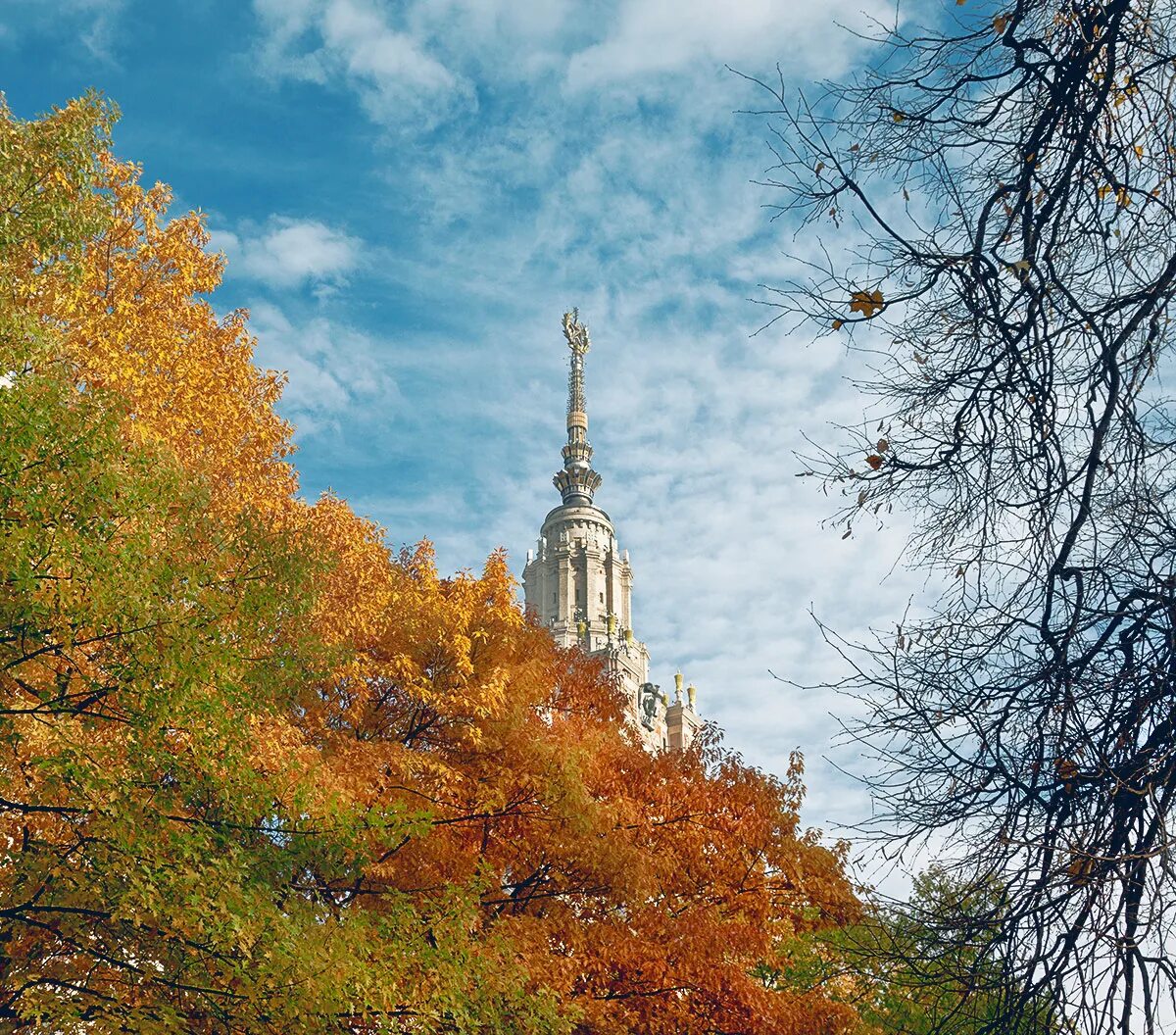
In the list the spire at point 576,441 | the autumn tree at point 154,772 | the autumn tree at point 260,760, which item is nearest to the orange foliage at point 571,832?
the autumn tree at point 260,760

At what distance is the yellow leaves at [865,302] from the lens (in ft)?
19.6

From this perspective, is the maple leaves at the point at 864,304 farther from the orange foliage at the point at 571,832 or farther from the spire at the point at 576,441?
the spire at the point at 576,441

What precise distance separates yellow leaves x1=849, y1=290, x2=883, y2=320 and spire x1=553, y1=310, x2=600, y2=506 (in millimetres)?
104879

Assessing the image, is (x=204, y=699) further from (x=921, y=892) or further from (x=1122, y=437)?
(x=1122, y=437)

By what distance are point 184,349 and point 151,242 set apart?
243cm

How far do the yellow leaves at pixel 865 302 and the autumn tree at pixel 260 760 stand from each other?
6.18m

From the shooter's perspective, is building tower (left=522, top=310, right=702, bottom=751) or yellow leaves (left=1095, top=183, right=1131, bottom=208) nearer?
yellow leaves (left=1095, top=183, right=1131, bottom=208)

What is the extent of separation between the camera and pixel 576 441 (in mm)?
117812

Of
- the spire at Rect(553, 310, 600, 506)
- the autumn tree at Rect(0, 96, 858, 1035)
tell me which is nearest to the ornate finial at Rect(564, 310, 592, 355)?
the spire at Rect(553, 310, 600, 506)

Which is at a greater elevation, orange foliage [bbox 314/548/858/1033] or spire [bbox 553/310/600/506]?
spire [bbox 553/310/600/506]

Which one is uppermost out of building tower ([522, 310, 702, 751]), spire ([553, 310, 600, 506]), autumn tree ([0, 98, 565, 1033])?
spire ([553, 310, 600, 506])

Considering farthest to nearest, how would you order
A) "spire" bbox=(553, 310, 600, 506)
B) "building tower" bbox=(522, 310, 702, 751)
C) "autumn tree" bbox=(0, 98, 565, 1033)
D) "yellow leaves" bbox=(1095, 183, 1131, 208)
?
"spire" bbox=(553, 310, 600, 506) → "building tower" bbox=(522, 310, 702, 751) → "autumn tree" bbox=(0, 98, 565, 1033) → "yellow leaves" bbox=(1095, 183, 1131, 208)

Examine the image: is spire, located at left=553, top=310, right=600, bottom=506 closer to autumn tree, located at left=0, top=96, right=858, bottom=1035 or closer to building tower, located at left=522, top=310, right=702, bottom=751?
building tower, located at left=522, top=310, right=702, bottom=751

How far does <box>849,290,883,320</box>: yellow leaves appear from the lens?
19.6ft
